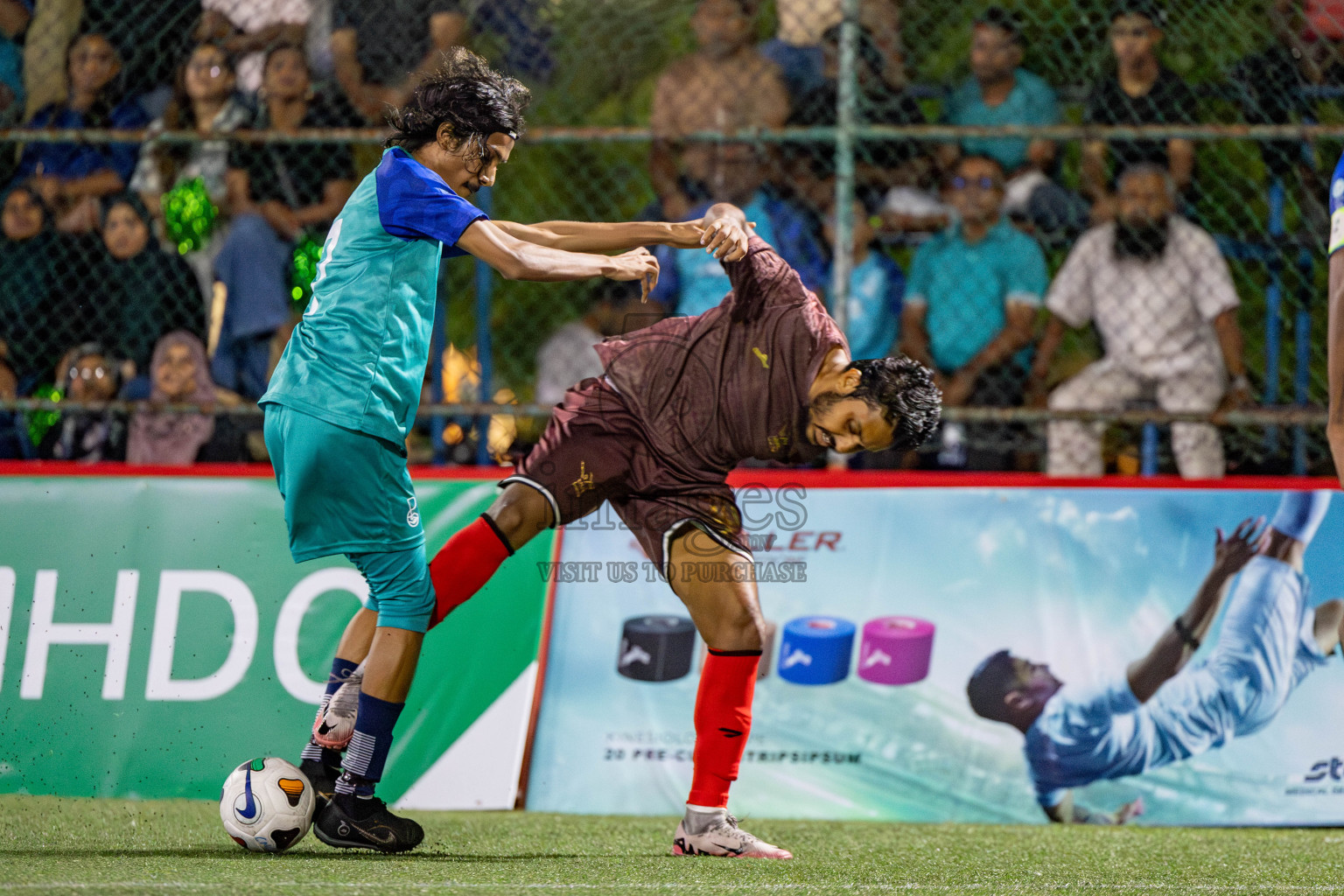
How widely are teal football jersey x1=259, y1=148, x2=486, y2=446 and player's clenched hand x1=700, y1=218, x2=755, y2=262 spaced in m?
0.62

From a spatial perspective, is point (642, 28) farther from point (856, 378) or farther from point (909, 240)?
point (856, 378)

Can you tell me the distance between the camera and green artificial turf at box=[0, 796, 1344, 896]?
9.88 ft

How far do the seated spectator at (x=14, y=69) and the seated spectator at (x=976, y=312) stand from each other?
395 centimetres

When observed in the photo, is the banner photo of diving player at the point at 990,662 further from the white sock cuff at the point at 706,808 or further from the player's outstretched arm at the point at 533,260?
the player's outstretched arm at the point at 533,260

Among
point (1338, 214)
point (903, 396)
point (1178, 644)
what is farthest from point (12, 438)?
point (1338, 214)

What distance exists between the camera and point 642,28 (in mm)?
6305

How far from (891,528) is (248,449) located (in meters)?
2.83

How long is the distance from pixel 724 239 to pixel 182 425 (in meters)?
3.06

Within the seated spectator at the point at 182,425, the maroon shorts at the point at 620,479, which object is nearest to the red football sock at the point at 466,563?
the maroon shorts at the point at 620,479

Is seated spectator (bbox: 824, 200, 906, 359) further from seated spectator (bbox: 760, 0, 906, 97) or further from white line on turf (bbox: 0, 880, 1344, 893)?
white line on turf (bbox: 0, 880, 1344, 893)

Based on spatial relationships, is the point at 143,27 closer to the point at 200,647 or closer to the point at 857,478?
the point at 200,647

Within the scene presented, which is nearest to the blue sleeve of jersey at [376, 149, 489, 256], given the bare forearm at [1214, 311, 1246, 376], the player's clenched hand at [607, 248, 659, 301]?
the player's clenched hand at [607, 248, 659, 301]

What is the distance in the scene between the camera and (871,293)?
5.80 metres

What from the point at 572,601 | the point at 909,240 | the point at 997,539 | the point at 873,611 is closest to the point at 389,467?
the point at 572,601
